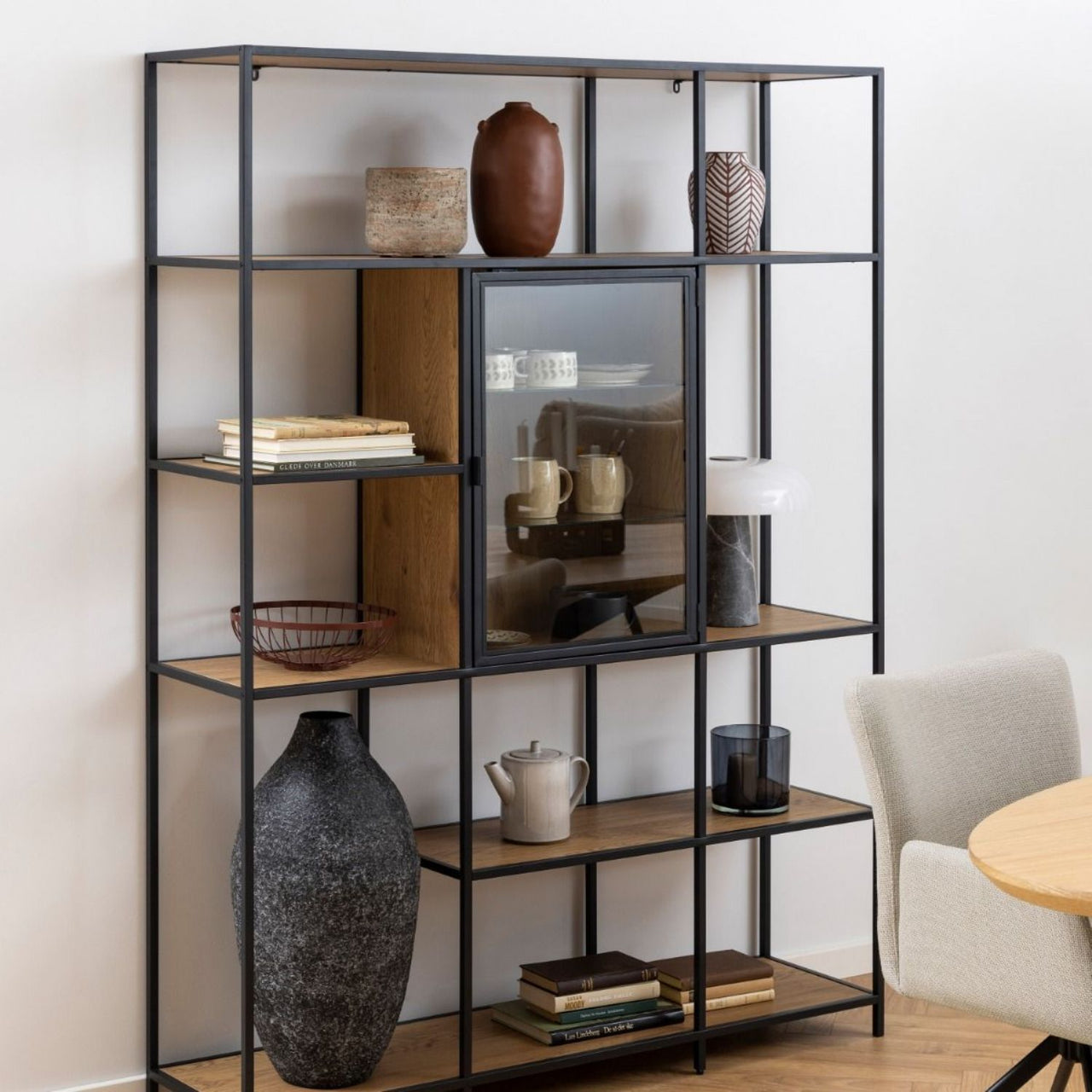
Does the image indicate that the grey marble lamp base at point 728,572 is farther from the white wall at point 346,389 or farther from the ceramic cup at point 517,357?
the ceramic cup at point 517,357

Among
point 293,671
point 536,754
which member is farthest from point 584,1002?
point 293,671

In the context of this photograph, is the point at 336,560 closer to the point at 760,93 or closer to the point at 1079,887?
the point at 760,93

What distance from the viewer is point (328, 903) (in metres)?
3.16

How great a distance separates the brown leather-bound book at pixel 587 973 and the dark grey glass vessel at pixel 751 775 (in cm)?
37

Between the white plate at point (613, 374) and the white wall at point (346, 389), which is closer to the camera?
the white wall at point (346, 389)

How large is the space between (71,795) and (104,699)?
0.58ft

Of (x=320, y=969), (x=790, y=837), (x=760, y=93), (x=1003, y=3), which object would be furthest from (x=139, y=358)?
(x=1003, y=3)

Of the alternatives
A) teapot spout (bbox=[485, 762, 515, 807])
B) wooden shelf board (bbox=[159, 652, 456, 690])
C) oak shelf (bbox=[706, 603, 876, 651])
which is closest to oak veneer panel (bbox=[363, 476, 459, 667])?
wooden shelf board (bbox=[159, 652, 456, 690])

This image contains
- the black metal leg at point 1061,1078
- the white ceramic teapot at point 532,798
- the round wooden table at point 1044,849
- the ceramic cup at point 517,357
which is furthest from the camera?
the white ceramic teapot at point 532,798

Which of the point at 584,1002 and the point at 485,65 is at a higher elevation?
the point at 485,65

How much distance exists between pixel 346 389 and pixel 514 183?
508mm

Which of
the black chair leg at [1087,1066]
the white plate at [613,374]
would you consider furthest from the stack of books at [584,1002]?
the white plate at [613,374]

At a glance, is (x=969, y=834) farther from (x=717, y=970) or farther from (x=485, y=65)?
(x=485, y=65)

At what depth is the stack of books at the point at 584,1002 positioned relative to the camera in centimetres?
357
